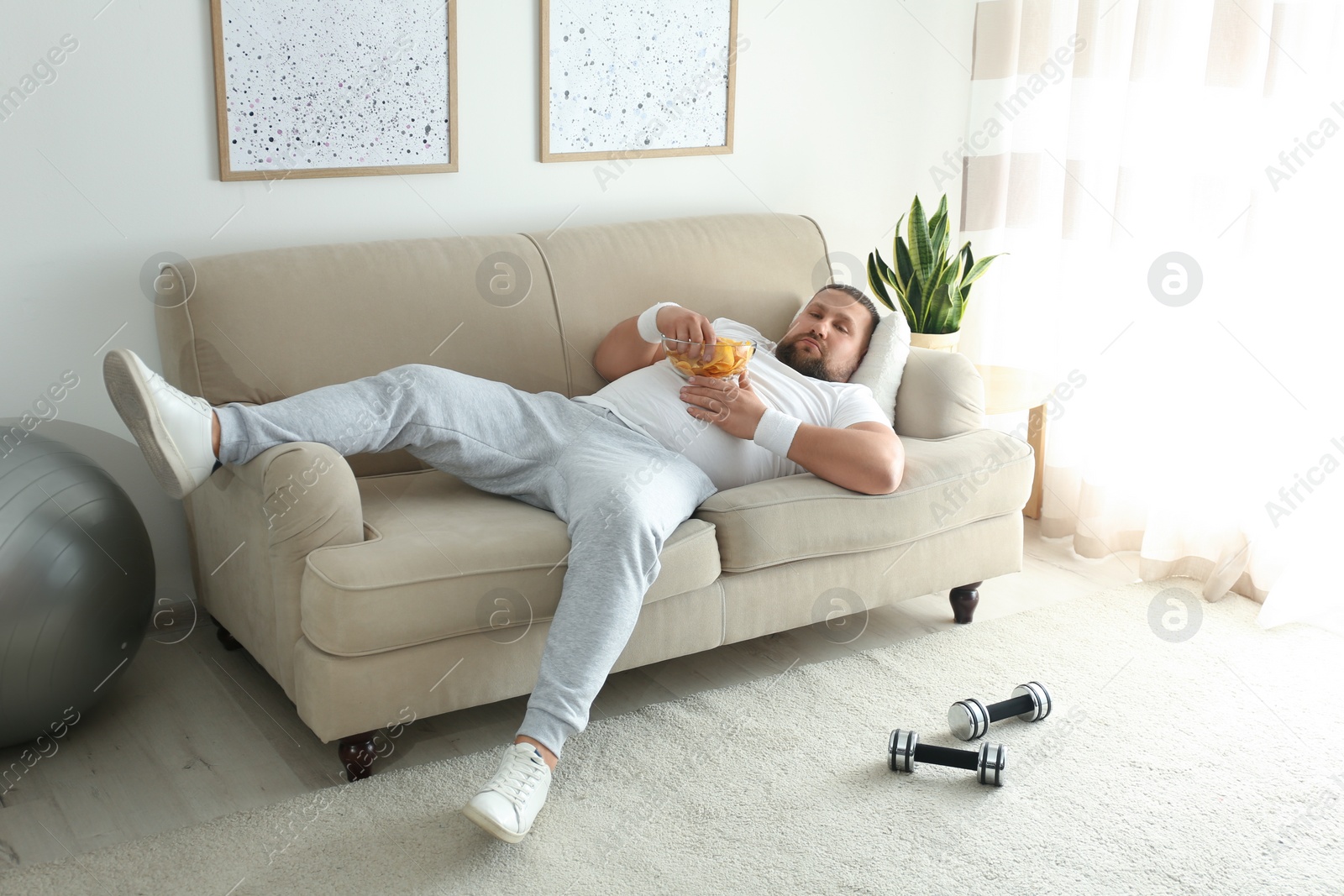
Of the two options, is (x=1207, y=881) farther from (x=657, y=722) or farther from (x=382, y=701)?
(x=382, y=701)

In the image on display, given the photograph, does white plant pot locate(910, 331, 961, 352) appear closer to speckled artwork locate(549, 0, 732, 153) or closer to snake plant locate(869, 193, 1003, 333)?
snake plant locate(869, 193, 1003, 333)

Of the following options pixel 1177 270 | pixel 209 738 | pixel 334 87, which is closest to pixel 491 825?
pixel 209 738

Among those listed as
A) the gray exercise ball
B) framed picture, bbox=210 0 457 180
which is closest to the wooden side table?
framed picture, bbox=210 0 457 180

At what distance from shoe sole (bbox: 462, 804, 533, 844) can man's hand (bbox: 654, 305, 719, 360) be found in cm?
110

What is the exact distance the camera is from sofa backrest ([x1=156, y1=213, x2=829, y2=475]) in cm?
254

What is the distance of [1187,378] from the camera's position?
3203mm

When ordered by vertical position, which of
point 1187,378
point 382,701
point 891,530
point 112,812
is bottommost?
point 112,812

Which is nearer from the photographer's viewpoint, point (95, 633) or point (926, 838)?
point (926, 838)

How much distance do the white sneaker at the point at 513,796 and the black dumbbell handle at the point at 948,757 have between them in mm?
708

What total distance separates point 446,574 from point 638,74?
1.72 meters

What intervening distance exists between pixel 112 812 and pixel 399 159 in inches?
65.4

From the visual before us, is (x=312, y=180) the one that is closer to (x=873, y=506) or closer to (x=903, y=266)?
(x=873, y=506)

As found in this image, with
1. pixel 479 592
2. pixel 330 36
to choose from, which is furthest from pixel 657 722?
pixel 330 36

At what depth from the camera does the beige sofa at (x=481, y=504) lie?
6.96 feet
